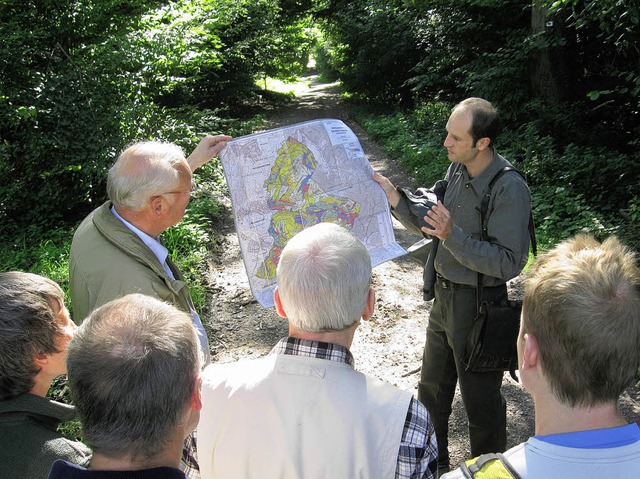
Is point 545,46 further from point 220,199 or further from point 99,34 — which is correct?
point 99,34

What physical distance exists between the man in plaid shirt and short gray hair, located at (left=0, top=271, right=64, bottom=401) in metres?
0.56

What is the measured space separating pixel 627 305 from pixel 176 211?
186 cm

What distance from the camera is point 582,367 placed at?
1311 millimetres

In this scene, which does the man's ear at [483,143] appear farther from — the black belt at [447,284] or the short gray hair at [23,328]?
the short gray hair at [23,328]

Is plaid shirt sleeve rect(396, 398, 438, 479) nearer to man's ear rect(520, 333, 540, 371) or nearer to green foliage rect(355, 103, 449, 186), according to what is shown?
man's ear rect(520, 333, 540, 371)

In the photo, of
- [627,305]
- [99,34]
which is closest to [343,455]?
[627,305]

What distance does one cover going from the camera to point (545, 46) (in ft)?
30.3

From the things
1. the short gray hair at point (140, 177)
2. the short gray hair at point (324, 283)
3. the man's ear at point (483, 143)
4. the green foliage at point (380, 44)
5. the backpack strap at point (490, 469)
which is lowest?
the backpack strap at point (490, 469)

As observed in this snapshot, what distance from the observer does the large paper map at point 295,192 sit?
2.64m

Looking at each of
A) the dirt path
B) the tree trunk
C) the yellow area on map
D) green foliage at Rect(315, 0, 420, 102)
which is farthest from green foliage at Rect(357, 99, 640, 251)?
green foliage at Rect(315, 0, 420, 102)

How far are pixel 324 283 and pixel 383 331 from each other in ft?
11.9

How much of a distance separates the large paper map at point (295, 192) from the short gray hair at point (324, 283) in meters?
0.91

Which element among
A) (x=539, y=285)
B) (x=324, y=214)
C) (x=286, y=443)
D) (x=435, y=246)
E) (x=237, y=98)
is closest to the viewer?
(x=539, y=285)

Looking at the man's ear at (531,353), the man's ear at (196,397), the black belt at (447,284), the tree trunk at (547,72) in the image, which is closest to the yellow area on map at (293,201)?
the black belt at (447,284)
